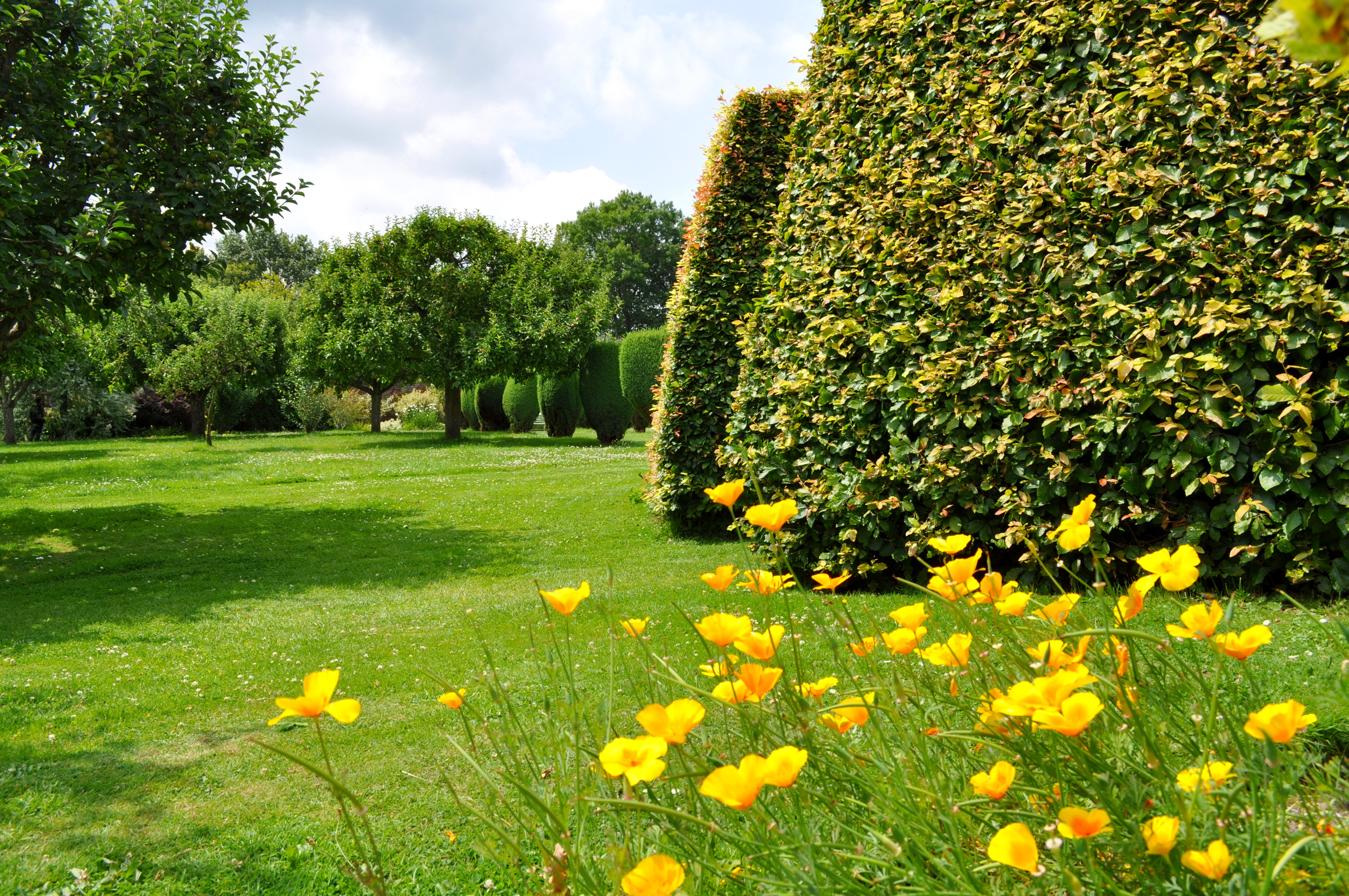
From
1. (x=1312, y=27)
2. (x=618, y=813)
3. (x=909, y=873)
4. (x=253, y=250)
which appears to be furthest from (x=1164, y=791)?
(x=253, y=250)

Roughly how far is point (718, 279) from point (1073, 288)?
4.42 m

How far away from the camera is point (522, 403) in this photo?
98.5 feet

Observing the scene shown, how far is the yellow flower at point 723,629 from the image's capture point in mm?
1401

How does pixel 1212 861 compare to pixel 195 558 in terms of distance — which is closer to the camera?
pixel 1212 861

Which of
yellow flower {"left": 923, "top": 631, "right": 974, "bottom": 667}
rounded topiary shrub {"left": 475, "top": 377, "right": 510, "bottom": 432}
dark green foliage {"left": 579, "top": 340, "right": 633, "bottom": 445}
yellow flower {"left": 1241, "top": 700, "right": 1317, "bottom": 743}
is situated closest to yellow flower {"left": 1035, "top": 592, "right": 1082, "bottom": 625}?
yellow flower {"left": 923, "top": 631, "right": 974, "bottom": 667}

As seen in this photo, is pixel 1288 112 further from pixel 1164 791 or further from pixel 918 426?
pixel 1164 791

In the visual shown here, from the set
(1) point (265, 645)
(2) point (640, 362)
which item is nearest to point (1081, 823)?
(1) point (265, 645)

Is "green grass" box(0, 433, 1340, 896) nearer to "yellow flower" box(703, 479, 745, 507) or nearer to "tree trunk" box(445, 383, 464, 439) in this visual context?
"yellow flower" box(703, 479, 745, 507)

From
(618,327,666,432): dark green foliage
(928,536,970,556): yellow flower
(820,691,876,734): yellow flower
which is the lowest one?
(820,691,876,734): yellow flower

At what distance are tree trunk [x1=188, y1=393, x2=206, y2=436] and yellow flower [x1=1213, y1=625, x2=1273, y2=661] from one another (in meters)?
34.1

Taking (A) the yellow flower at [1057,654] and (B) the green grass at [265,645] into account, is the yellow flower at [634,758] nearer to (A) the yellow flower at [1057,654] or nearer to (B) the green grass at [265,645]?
(A) the yellow flower at [1057,654]

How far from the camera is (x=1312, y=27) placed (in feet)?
2.54

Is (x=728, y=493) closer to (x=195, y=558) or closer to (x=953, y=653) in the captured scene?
(x=953, y=653)

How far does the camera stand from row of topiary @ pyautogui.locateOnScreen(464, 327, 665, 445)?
81.9ft
